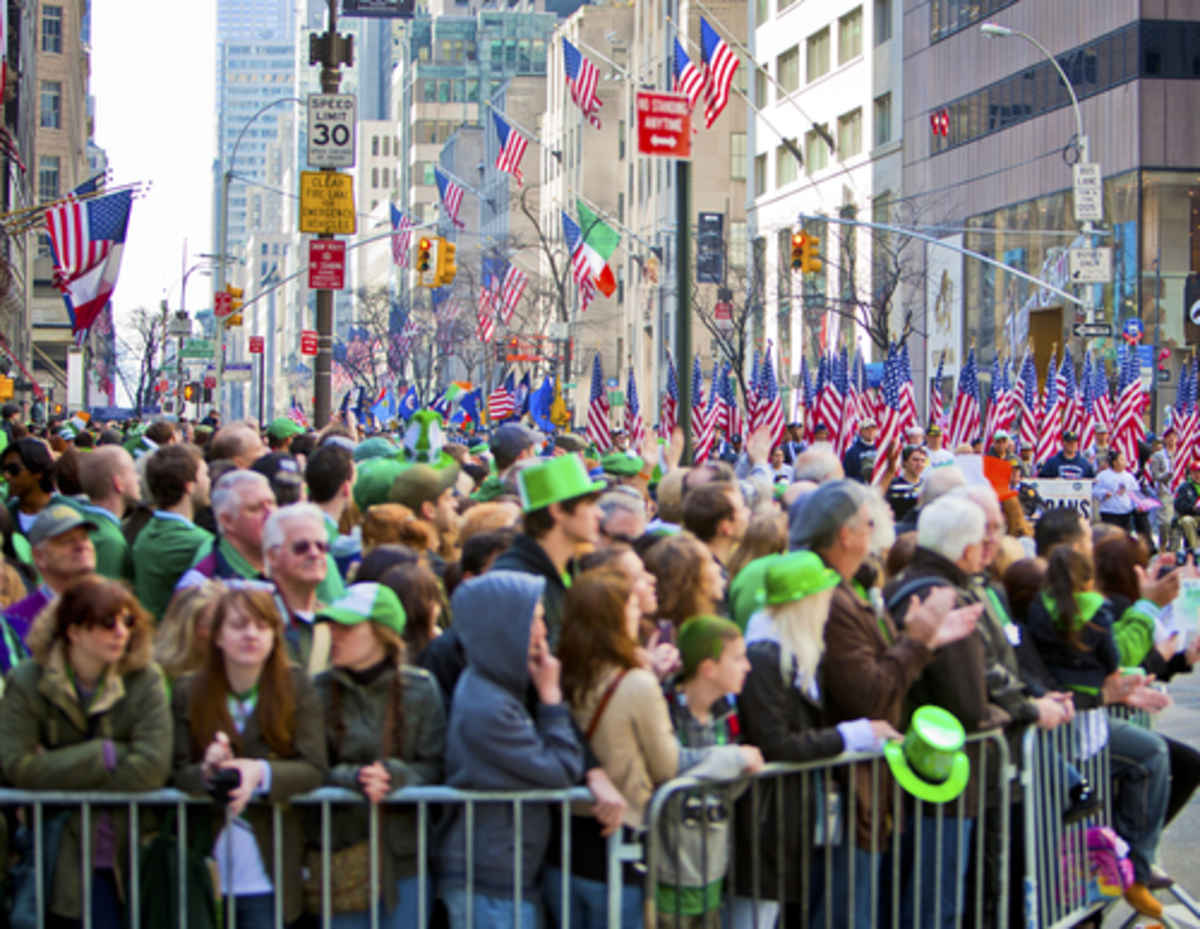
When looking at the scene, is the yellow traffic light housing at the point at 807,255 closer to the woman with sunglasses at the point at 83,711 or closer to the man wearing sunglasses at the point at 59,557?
the man wearing sunglasses at the point at 59,557

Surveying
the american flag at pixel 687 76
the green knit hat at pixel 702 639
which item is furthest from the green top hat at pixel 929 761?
the american flag at pixel 687 76

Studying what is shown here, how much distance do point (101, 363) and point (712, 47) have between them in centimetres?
9085

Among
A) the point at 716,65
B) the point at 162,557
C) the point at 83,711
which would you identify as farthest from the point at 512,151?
the point at 83,711

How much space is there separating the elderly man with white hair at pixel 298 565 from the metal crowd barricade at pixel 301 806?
69 cm

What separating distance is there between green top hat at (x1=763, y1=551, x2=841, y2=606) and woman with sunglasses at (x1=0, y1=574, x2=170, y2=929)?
2019mm

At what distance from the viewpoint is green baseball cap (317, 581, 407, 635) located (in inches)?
212

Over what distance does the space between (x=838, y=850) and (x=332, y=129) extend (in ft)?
52.9

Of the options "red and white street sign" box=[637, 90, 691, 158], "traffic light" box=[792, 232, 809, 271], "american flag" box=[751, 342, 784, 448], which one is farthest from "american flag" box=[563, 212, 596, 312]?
"red and white street sign" box=[637, 90, 691, 158]

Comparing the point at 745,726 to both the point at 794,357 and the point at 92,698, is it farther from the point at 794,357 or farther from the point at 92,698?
the point at 794,357

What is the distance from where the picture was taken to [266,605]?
5.34 m

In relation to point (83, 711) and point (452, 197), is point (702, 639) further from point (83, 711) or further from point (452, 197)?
point (452, 197)

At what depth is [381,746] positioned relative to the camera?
17.9 feet

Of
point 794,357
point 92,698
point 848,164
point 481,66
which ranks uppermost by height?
point 481,66

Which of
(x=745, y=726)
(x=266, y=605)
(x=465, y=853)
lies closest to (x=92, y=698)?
(x=266, y=605)
